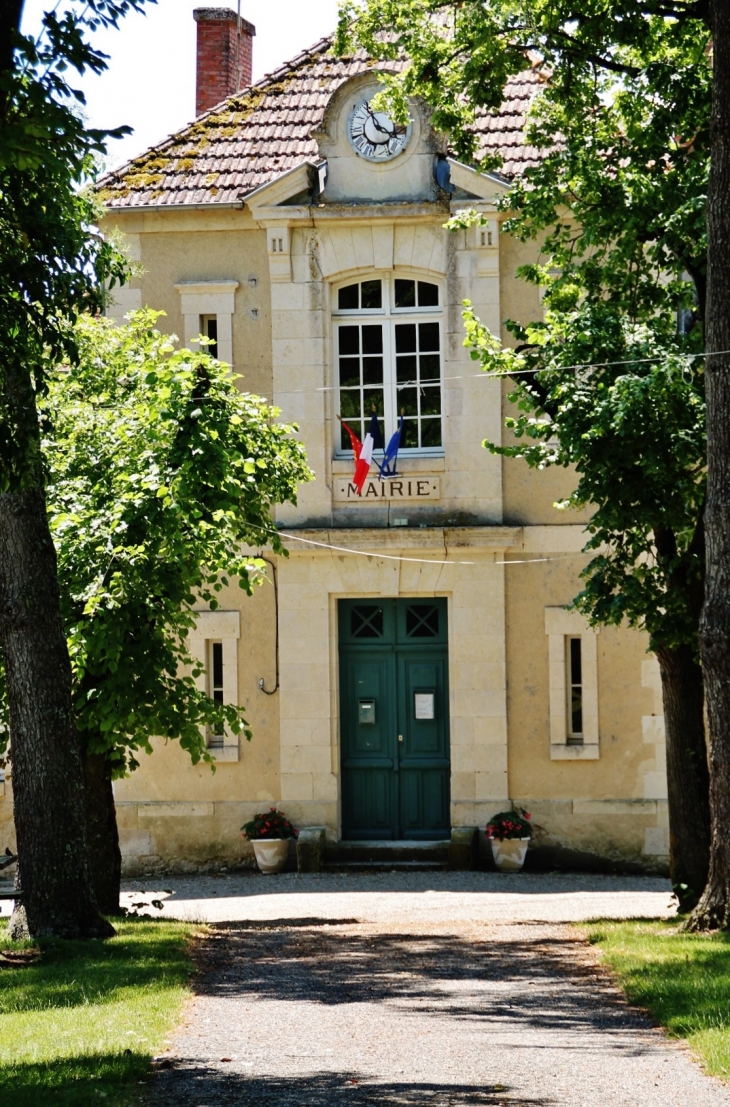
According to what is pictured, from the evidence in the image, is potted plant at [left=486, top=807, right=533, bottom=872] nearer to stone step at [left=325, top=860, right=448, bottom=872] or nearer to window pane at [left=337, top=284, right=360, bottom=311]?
stone step at [left=325, top=860, right=448, bottom=872]

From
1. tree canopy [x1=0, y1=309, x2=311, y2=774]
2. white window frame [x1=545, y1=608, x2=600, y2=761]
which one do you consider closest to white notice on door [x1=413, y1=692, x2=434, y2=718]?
white window frame [x1=545, y1=608, x2=600, y2=761]

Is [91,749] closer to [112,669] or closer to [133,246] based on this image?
[112,669]

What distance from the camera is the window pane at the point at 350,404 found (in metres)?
18.5

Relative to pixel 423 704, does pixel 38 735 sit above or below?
below

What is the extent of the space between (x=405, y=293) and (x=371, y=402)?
1366 mm

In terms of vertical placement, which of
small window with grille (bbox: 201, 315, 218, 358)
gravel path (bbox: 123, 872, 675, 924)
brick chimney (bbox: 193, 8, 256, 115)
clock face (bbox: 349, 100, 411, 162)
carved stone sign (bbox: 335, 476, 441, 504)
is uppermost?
brick chimney (bbox: 193, 8, 256, 115)

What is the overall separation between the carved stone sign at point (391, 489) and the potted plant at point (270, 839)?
376 cm

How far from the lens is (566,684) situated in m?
18.0

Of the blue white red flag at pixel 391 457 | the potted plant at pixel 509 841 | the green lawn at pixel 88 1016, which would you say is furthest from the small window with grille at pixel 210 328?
the green lawn at pixel 88 1016

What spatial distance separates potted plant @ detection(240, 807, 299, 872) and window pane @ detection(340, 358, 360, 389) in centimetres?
510

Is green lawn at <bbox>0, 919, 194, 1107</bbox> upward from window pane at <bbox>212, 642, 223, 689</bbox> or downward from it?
downward

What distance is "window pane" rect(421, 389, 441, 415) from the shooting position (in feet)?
60.2

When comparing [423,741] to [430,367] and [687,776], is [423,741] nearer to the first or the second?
[430,367]

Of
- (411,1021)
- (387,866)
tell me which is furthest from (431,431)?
(411,1021)
